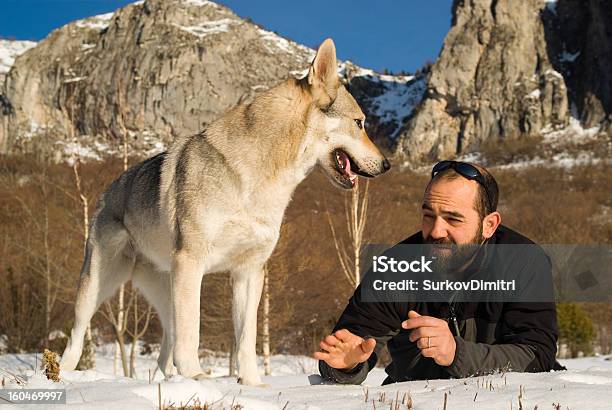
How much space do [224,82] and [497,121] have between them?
5661 cm

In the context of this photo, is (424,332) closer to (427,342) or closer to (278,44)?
(427,342)

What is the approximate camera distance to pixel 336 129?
14.6ft

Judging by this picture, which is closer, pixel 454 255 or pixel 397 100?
pixel 454 255

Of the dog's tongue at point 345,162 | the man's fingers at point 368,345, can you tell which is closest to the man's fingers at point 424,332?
the man's fingers at point 368,345

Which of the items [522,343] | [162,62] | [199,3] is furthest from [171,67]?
[522,343]

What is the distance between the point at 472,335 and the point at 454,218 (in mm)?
647

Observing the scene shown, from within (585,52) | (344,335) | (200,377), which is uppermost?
(585,52)

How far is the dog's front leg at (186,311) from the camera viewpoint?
368cm

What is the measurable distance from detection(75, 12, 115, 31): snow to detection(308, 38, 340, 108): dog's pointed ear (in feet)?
466

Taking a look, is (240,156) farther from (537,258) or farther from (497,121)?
(497,121)

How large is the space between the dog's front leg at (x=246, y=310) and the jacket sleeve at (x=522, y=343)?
1.74 m

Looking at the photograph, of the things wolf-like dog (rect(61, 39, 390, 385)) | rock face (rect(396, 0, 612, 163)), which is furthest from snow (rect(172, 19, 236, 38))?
wolf-like dog (rect(61, 39, 390, 385))

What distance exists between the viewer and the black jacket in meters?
2.78

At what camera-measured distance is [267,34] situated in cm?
→ 13512
